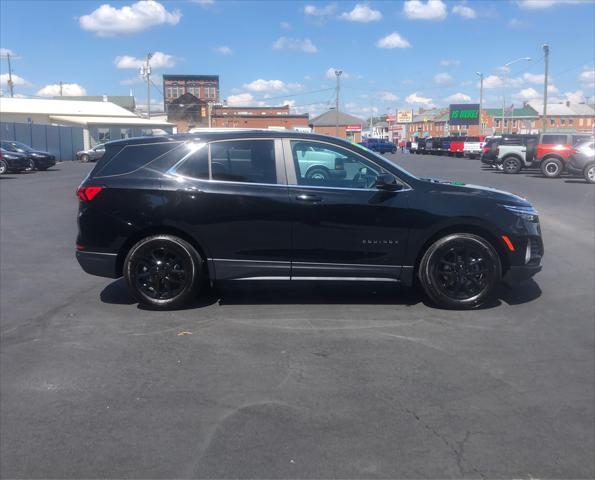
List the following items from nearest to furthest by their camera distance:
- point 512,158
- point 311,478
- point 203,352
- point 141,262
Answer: point 311,478
point 203,352
point 141,262
point 512,158

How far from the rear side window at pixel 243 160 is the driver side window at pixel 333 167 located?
0.89ft

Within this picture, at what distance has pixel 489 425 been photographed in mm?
3891

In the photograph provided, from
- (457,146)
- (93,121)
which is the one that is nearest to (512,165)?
(457,146)

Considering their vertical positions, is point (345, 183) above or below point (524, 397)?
above

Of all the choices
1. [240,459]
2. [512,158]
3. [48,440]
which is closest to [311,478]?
[240,459]

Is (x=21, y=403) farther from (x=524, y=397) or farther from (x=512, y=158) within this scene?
(x=512, y=158)

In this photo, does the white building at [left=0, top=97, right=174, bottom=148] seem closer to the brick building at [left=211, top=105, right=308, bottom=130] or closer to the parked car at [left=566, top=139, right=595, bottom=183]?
the brick building at [left=211, top=105, right=308, bottom=130]

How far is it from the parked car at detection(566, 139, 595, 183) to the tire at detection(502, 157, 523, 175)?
578cm

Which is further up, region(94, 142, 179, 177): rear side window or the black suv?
region(94, 142, 179, 177): rear side window

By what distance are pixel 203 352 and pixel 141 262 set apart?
1564 mm

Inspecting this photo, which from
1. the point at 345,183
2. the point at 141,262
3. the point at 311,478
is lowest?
the point at 311,478

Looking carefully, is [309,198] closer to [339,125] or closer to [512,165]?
[512,165]

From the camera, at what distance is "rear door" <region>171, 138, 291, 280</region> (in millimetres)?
6195

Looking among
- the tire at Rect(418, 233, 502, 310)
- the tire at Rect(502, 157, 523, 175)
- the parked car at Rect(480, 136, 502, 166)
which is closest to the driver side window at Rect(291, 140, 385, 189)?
the tire at Rect(418, 233, 502, 310)
